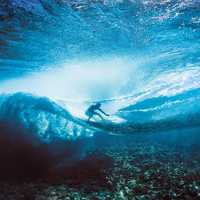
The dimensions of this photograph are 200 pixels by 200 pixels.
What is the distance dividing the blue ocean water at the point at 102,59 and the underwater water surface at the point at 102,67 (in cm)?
5

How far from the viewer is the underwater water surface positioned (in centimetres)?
966

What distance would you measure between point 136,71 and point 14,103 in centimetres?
1258

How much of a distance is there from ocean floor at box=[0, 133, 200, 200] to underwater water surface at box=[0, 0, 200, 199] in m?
0.08

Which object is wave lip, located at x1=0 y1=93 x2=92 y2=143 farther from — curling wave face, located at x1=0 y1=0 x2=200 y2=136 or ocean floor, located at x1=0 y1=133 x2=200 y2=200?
ocean floor, located at x1=0 y1=133 x2=200 y2=200

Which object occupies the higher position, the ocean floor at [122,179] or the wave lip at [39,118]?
the wave lip at [39,118]

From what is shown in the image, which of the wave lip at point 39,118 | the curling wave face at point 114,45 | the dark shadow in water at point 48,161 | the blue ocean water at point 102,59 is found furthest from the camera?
the wave lip at point 39,118

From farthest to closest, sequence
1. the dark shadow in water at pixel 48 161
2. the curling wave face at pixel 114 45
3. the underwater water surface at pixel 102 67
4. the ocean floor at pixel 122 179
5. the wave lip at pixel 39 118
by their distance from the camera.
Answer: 1. the wave lip at pixel 39 118
2. the curling wave face at pixel 114 45
3. the underwater water surface at pixel 102 67
4. the dark shadow in water at pixel 48 161
5. the ocean floor at pixel 122 179

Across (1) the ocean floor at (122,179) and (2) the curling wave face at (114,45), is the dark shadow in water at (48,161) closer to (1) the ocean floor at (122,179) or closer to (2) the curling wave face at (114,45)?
(1) the ocean floor at (122,179)

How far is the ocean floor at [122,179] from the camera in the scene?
7.33 metres

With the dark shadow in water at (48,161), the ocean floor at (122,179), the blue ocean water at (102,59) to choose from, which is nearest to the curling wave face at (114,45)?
the blue ocean water at (102,59)

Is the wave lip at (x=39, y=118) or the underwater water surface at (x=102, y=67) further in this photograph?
the wave lip at (x=39, y=118)

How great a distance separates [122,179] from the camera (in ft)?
27.9

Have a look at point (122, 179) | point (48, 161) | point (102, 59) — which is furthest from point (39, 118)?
point (122, 179)

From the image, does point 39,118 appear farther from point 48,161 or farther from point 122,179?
point 122,179
